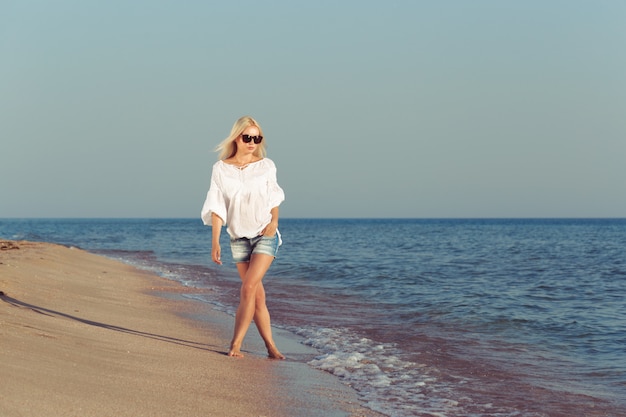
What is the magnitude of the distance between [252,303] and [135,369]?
1412 millimetres

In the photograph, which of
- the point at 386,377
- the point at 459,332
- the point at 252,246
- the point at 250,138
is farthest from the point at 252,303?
the point at 459,332

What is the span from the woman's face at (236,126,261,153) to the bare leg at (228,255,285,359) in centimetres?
94

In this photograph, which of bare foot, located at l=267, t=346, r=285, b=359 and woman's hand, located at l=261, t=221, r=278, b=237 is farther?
bare foot, located at l=267, t=346, r=285, b=359

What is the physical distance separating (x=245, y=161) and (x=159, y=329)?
9.30 ft

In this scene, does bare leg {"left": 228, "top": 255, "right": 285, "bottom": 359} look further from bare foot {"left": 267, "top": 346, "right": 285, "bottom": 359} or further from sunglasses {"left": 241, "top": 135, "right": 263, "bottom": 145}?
sunglasses {"left": 241, "top": 135, "right": 263, "bottom": 145}

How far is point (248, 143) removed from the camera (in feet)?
20.3

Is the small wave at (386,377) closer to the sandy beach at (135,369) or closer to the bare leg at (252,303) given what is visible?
the sandy beach at (135,369)

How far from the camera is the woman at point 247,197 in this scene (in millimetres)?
6195

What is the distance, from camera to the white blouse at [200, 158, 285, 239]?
620 centimetres

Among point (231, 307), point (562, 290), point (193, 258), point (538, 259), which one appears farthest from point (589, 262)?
point (231, 307)

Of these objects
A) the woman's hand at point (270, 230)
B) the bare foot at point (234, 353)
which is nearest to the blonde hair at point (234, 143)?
the woman's hand at point (270, 230)

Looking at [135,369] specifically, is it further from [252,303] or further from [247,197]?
[247,197]

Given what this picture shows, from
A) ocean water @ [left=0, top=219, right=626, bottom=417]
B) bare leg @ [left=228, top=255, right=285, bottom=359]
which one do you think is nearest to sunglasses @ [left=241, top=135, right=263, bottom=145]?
bare leg @ [left=228, top=255, right=285, bottom=359]

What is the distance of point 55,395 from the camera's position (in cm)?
412
